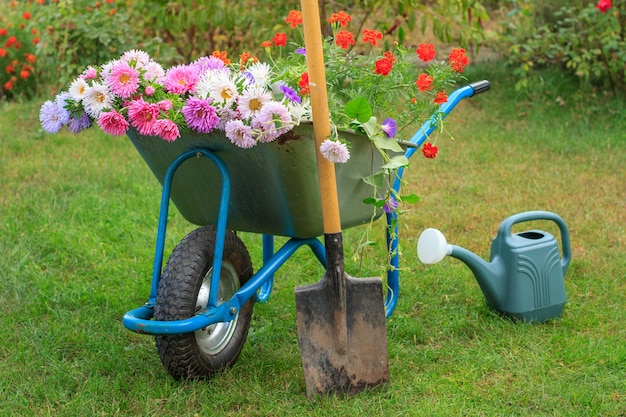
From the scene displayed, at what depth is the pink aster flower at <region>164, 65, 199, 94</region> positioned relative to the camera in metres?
2.21

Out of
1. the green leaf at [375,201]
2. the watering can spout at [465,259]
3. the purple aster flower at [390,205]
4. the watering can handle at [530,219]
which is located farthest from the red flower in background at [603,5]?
the green leaf at [375,201]

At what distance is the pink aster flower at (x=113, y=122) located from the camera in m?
2.14

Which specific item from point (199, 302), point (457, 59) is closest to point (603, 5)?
point (457, 59)

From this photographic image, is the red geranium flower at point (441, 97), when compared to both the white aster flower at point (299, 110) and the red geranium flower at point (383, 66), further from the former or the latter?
the white aster flower at point (299, 110)

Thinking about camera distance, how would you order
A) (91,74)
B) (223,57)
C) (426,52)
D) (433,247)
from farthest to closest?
(433,247), (223,57), (426,52), (91,74)

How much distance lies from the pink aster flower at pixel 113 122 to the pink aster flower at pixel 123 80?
0.05m

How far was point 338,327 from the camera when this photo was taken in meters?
2.32

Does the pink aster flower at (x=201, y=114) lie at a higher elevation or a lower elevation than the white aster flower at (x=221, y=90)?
lower

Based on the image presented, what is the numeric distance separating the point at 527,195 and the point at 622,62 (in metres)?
1.50

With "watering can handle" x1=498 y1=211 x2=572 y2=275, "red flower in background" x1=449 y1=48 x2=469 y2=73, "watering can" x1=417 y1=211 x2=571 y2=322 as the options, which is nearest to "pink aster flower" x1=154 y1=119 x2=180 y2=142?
"red flower in background" x1=449 y1=48 x2=469 y2=73

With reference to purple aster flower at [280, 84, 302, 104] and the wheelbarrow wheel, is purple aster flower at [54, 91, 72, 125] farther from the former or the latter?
purple aster flower at [280, 84, 302, 104]

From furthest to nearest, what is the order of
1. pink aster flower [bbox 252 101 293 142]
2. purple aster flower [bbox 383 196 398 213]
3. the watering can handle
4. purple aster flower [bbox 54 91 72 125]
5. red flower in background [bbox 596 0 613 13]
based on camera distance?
1. red flower in background [bbox 596 0 613 13]
2. the watering can handle
3. purple aster flower [bbox 383 196 398 213]
4. purple aster flower [bbox 54 91 72 125]
5. pink aster flower [bbox 252 101 293 142]

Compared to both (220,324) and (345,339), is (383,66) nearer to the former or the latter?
(345,339)

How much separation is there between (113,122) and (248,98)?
349 mm
